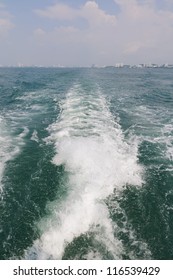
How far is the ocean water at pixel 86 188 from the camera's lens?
34.0 ft

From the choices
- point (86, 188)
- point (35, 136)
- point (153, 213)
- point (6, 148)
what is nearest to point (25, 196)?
point (86, 188)

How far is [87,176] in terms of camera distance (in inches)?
581

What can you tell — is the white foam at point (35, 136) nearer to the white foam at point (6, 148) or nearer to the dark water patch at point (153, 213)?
the white foam at point (6, 148)

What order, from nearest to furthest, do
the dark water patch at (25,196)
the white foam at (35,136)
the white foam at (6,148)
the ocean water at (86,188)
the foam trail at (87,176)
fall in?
the ocean water at (86,188) → the foam trail at (87,176) → the dark water patch at (25,196) → the white foam at (6,148) → the white foam at (35,136)

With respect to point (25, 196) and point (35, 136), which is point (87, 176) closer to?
point (25, 196)

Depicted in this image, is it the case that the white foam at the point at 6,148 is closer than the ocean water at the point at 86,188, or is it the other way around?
the ocean water at the point at 86,188

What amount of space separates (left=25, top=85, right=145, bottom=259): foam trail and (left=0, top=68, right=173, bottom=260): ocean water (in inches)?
1.7

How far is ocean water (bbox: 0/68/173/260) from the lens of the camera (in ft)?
34.0

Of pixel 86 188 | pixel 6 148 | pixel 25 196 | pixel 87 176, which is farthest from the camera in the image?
pixel 6 148

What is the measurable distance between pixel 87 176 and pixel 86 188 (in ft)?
3.95

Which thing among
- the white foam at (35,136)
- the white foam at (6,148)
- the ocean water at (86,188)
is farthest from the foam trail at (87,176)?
the white foam at (6,148)

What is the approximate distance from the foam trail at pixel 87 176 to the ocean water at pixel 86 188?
0.04m
